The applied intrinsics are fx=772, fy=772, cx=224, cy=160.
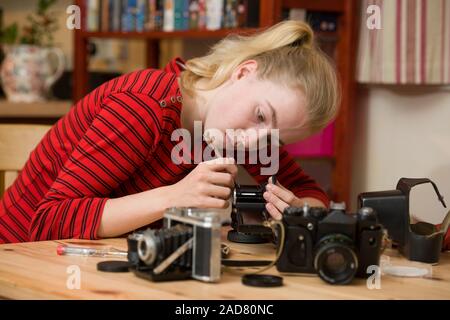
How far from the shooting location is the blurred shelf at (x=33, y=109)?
8.66ft

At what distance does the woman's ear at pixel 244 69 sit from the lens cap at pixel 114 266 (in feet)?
1.61

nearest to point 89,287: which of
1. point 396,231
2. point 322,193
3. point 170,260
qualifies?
point 170,260

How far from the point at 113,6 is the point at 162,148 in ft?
4.41

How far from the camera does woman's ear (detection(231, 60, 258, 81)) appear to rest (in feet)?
4.64

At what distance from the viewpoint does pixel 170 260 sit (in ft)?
3.22

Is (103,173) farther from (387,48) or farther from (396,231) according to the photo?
(387,48)

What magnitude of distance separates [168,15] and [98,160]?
1235mm

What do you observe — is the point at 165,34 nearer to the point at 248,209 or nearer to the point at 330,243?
the point at 248,209

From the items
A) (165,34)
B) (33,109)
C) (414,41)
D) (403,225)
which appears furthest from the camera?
(33,109)

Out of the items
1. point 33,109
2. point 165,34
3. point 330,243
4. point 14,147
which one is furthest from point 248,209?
point 33,109

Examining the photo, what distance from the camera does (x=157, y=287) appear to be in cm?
96

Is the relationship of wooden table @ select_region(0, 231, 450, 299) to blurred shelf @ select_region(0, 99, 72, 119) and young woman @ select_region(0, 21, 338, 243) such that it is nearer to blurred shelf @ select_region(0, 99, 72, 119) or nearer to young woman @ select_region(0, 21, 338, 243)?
young woman @ select_region(0, 21, 338, 243)

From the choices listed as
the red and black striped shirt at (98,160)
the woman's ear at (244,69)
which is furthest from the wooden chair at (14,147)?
the woman's ear at (244,69)

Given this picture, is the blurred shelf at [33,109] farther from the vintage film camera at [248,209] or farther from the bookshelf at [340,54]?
the vintage film camera at [248,209]
